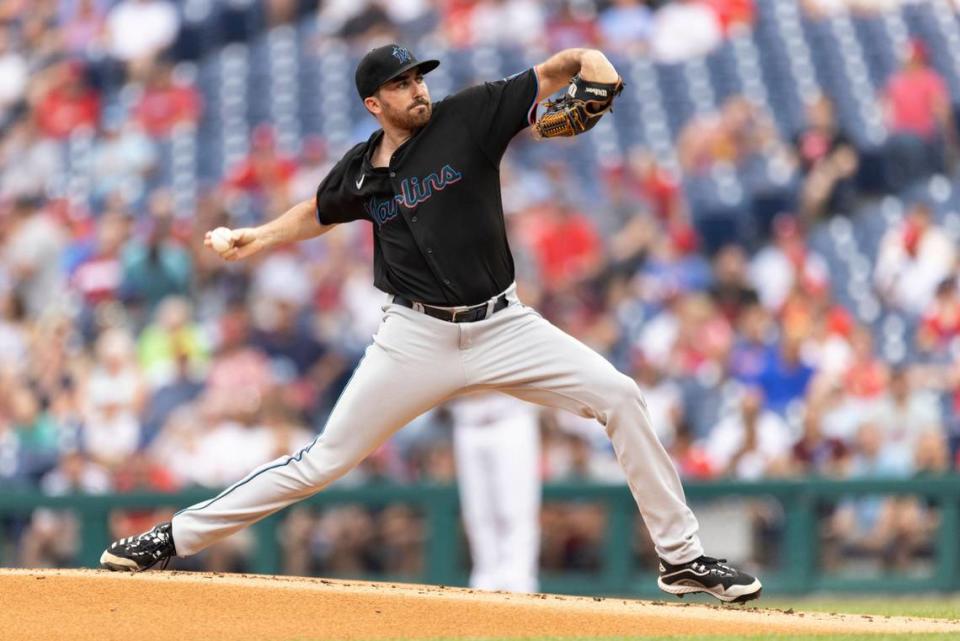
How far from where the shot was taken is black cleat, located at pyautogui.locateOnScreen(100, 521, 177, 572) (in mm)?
5723

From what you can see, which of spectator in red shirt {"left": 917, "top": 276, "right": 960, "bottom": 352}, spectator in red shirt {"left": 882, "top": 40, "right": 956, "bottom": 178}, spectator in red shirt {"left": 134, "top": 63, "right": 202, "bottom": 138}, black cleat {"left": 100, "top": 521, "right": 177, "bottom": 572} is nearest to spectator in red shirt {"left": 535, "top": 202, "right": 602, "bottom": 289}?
spectator in red shirt {"left": 917, "top": 276, "right": 960, "bottom": 352}

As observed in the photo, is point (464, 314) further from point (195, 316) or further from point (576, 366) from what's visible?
point (195, 316)

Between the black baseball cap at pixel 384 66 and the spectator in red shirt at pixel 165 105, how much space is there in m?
7.73

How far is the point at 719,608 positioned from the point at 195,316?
588cm

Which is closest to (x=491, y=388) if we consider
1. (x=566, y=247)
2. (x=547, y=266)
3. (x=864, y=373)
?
(x=864, y=373)

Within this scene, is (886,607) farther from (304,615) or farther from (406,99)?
(406,99)

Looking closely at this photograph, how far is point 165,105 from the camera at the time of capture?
13078mm

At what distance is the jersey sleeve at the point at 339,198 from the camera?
557 centimetres

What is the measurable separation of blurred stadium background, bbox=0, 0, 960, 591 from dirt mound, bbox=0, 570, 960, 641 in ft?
12.0

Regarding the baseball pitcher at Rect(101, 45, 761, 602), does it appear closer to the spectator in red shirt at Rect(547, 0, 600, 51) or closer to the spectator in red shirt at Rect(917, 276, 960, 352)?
the spectator in red shirt at Rect(917, 276, 960, 352)

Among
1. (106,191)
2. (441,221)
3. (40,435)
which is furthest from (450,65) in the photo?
(441,221)

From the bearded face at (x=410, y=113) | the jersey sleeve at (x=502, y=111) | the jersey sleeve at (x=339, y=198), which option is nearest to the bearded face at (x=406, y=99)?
the bearded face at (x=410, y=113)

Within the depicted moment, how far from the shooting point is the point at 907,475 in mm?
9297

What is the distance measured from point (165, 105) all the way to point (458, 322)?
816 centimetres
